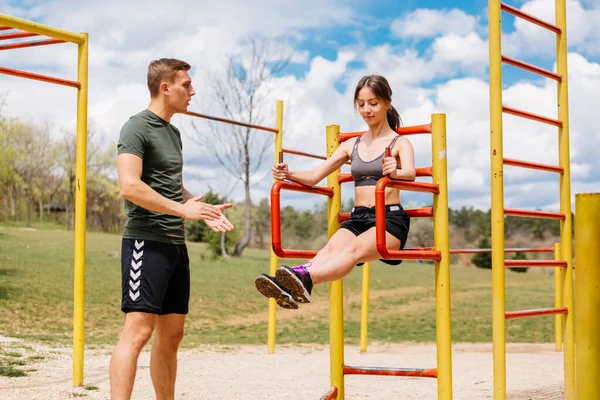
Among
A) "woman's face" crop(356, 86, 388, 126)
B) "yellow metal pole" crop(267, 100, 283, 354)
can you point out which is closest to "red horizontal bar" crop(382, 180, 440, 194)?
"woman's face" crop(356, 86, 388, 126)

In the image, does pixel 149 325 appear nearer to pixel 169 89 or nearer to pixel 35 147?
pixel 169 89

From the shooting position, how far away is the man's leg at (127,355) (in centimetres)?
293

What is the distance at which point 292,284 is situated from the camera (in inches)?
120

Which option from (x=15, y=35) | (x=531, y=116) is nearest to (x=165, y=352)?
(x=531, y=116)

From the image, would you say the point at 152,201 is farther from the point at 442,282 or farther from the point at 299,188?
the point at 442,282

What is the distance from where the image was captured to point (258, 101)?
2198cm

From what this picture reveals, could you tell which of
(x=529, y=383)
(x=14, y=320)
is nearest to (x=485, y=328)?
(x=529, y=383)

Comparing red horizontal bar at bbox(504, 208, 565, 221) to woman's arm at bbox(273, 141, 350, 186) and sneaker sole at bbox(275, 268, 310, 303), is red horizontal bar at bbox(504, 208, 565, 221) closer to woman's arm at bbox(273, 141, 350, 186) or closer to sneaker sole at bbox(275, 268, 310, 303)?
woman's arm at bbox(273, 141, 350, 186)

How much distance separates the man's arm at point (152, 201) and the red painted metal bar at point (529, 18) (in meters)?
2.22

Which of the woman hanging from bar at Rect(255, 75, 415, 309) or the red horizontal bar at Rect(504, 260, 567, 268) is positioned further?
the red horizontal bar at Rect(504, 260, 567, 268)

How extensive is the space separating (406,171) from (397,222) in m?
0.27

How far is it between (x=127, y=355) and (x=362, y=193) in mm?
1407

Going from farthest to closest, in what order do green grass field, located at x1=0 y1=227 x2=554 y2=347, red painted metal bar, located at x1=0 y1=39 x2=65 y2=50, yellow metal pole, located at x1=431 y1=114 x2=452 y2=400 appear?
Result: green grass field, located at x1=0 y1=227 x2=554 y2=347
red painted metal bar, located at x1=0 y1=39 x2=65 y2=50
yellow metal pole, located at x1=431 y1=114 x2=452 y2=400

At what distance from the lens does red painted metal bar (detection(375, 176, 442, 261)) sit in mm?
3070
